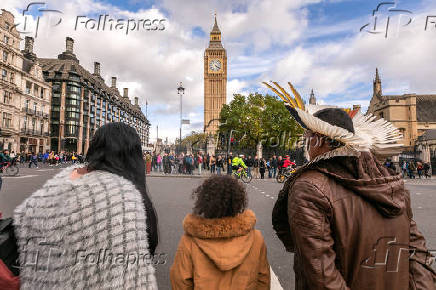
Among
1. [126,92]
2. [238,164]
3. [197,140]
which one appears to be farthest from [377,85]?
[126,92]

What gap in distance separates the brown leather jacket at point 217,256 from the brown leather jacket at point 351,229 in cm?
48

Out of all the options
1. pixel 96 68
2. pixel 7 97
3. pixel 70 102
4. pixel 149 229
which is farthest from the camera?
pixel 96 68

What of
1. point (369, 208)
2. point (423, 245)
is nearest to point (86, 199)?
point (369, 208)

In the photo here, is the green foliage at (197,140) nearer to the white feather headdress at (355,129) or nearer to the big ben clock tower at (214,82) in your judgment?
the big ben clock tower at (214,82)

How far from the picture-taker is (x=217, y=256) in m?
1.75

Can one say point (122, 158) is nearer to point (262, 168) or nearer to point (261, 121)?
point (262, 168)

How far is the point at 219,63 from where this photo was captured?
3617 inches

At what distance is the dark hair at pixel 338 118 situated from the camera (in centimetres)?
161

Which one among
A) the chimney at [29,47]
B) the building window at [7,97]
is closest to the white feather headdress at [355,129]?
the building window at [7,97]

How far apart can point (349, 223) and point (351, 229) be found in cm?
3

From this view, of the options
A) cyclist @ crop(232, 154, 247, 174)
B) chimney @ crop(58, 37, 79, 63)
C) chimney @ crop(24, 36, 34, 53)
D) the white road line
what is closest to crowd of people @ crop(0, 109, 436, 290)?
the white road line

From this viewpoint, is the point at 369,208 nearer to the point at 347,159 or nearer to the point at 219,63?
the point at 347,159

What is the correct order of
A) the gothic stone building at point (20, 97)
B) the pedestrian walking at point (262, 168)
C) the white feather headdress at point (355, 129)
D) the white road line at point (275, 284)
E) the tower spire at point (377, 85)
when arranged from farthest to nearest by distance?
the tower spire at point (377, 85)
the gothic stone building at point (20, 97)
the pedestrian walking at point (262, 168)
the white road line at point (275, 284)
the white feather headdress at point (355, 129)

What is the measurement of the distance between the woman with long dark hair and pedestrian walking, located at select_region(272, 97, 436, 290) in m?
0.91
